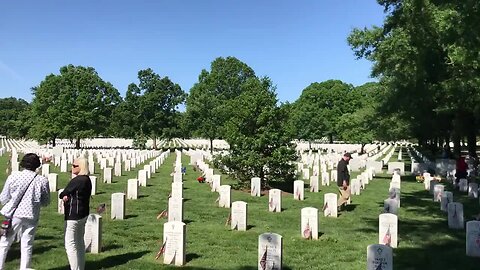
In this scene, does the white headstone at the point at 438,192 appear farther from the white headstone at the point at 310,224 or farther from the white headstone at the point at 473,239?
the white headstone at the point at 310,224

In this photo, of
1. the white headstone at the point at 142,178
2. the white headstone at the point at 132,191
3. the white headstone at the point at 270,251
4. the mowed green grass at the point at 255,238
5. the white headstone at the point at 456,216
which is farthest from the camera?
the white headstone at the point at 142,178

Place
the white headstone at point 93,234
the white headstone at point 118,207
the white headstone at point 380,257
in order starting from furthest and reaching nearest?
the white headstone at point 118,207 → the white headstone at point 93,234 → the white headstone at point 380,257

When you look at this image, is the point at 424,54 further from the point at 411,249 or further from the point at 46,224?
the point at 46,224

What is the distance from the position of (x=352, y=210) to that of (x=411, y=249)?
205 inches

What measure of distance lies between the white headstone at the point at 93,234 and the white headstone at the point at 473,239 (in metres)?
7.46

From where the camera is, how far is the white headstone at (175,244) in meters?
8.41

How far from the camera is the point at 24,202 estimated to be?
6559 millimetres

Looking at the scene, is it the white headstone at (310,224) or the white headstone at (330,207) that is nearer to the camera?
the white headstone at (310,224)

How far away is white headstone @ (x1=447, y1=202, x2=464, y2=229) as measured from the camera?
12398 millimetres

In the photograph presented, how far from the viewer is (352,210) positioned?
1545 centimetres

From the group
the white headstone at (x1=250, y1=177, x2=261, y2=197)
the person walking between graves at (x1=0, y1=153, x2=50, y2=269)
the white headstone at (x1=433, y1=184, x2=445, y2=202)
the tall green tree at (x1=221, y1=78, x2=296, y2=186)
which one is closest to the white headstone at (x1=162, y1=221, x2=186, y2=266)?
the person walking between graves at (x1=0, y1=153, x2=50, y2=269)

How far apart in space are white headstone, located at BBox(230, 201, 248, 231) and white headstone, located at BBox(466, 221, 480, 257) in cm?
501

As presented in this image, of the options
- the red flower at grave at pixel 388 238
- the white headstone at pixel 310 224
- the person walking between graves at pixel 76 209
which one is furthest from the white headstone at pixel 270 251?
the red flower at grave at pixel 388 238

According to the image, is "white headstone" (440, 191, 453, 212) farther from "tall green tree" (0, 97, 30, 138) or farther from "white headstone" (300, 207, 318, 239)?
"tall green tree" (0, 97, 30, 138)
